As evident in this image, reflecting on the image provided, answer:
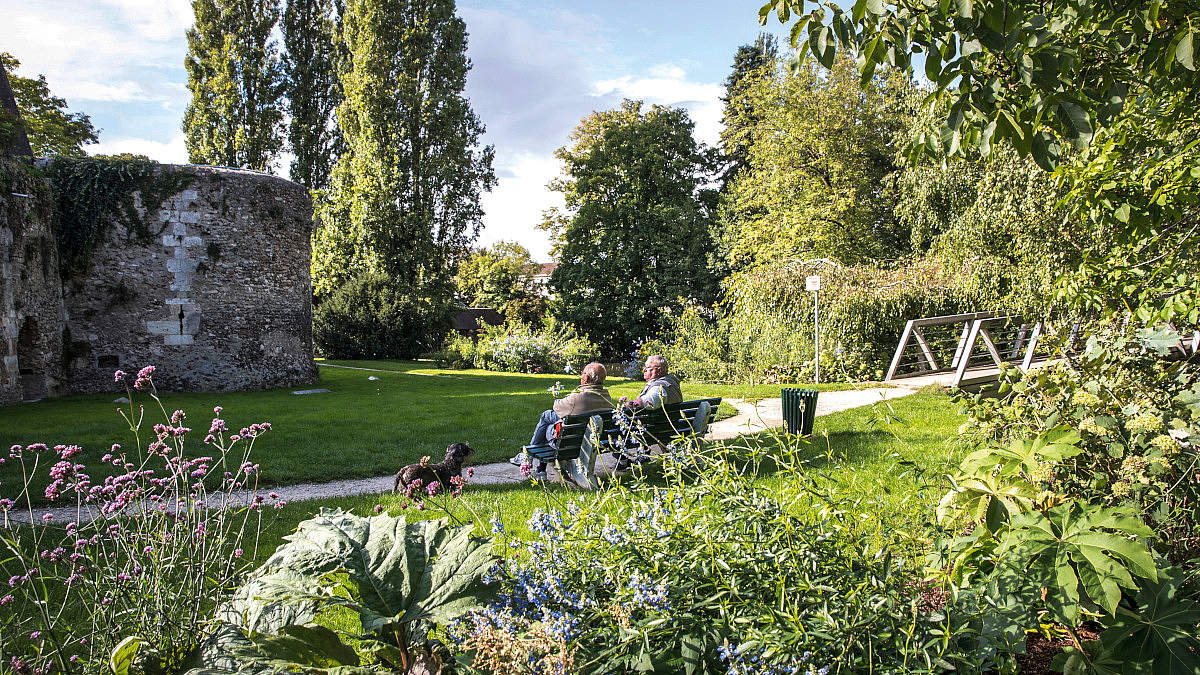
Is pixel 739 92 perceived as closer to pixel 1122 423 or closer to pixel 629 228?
pixel 629 228

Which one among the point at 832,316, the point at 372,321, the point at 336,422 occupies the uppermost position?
the point at 832,316

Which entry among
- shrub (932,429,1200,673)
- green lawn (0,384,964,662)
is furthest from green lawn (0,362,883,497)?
shrub (932,429,1200,673)

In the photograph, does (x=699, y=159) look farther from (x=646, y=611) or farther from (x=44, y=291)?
(x=646, y=611)

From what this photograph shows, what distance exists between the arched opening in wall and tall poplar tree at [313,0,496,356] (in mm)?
12290

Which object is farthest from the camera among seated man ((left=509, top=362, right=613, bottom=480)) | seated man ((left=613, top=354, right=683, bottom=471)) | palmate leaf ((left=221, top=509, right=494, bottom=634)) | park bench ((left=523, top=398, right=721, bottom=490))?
seated man ((left=509, top=362, right=613, bottom=480))

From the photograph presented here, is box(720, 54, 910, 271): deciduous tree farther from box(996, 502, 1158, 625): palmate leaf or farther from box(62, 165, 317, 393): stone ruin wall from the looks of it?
box(996, 502, 1158, 625): palmate leaf

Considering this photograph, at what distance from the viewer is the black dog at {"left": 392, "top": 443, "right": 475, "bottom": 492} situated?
5.29 m

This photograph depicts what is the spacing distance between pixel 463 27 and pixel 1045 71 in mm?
26626

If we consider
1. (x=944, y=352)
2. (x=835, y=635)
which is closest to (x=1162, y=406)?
(x=835, y=635)

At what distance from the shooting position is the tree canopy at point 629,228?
29.0 meters

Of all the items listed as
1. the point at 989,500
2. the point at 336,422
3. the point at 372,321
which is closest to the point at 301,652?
the point at 989,500

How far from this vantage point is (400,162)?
25.5 m

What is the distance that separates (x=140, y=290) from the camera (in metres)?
12.6

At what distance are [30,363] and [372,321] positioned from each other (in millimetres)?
12714
